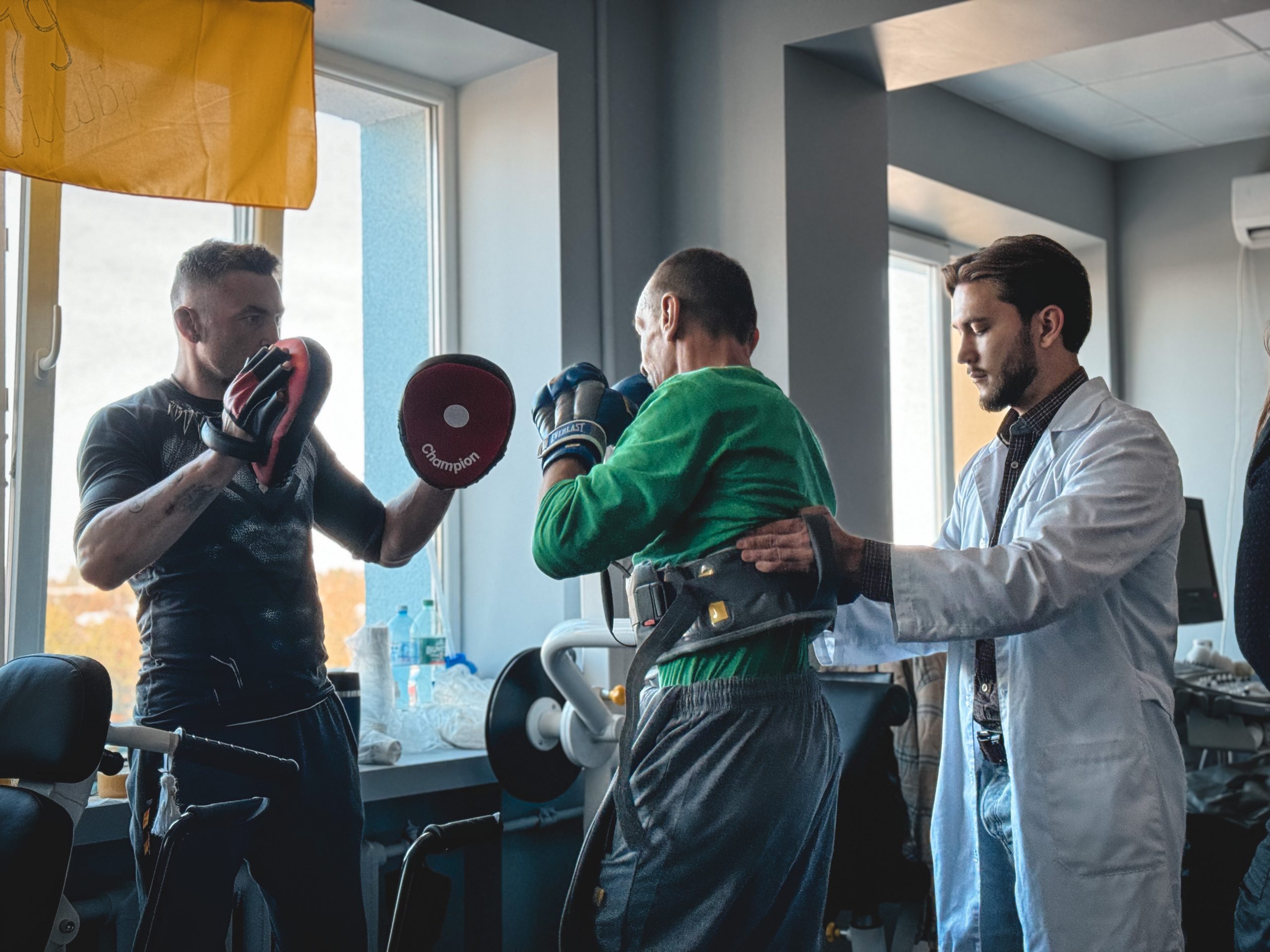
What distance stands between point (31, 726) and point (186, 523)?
357 millimetres

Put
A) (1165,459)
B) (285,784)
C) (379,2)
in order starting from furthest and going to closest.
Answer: (379,2) < (285,784) < (1165,459)

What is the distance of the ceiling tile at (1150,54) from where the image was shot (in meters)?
4.29

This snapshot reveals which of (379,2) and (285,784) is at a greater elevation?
(379,2)

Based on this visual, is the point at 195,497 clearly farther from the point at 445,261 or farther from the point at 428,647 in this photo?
the point at 445,261

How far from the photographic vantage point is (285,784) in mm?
1950

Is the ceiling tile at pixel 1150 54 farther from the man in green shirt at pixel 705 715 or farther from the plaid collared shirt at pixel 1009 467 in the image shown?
the man in green shirt at pixel 705 715

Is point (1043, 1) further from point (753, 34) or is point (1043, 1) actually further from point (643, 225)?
point (643, 225)

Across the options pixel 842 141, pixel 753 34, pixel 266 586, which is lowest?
pixel 266 586

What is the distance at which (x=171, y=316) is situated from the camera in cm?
275

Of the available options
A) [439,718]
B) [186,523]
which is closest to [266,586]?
[186,523]

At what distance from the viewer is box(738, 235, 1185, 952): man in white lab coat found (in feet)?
5.62

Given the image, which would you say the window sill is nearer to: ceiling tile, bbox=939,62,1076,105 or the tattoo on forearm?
the tattoo on forearm

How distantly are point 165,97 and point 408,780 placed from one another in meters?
1.52

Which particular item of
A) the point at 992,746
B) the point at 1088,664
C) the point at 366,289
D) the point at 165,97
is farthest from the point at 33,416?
the point at 1088,664
